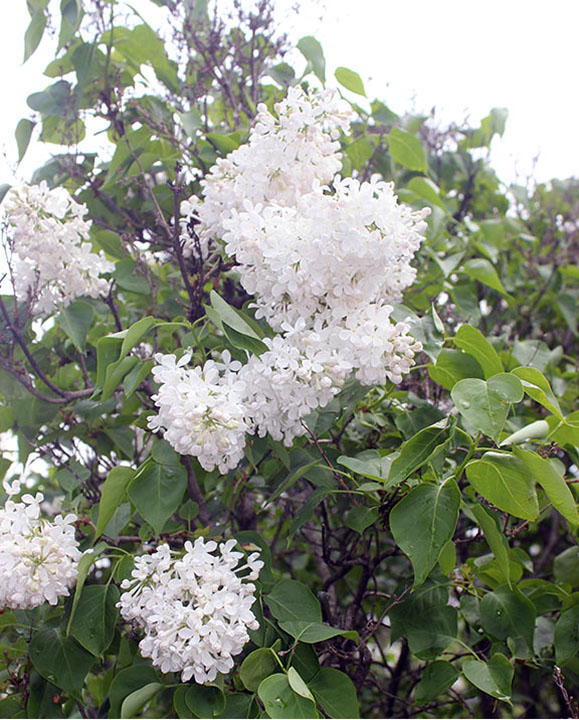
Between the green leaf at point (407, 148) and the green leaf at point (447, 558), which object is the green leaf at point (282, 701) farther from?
the green leaf at point (407, 148)

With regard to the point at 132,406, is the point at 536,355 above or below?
above

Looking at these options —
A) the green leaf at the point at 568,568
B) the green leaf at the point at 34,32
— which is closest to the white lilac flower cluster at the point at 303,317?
the green leaf at the point at 568,568

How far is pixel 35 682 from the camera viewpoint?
47.1 inches

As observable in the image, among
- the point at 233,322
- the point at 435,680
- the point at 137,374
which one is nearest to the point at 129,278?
the point at 137,374

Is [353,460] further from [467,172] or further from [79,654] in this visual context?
[467,172]

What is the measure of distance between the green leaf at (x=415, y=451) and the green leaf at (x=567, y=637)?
433 millimetres

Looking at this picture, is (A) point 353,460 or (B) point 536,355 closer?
(A) point 353,460

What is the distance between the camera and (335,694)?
1020 millimetres

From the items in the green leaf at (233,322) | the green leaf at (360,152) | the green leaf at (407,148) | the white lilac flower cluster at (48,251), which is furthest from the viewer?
the green leaf at (360,152)

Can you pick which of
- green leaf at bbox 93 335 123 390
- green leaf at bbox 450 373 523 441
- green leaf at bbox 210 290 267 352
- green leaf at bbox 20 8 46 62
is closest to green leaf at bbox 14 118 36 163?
green leaf at bbox 20 8 46 62

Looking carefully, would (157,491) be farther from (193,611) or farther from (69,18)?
(69,18)

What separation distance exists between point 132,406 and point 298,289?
0.57 m

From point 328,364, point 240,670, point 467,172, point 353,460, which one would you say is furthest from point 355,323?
point 467,172

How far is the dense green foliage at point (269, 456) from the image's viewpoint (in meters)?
1.00
